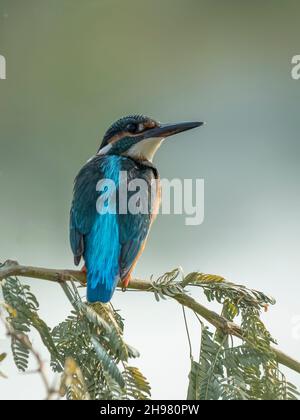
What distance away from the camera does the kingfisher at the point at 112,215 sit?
3.55 metres

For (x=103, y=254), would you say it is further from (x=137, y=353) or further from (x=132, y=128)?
(x=132, y=128)

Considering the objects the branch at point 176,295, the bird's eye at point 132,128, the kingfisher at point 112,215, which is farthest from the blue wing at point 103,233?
the bird's eye at point 132,128

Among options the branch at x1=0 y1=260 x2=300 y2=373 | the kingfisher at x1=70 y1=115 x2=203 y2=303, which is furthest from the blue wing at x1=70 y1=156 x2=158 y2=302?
the branch at x1=0 y1=260 x2=300 y2=373

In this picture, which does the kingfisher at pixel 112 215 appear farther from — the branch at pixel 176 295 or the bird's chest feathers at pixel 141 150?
the branch at pixel 176 295

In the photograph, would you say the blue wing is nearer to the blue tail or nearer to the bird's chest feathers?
the blue tail

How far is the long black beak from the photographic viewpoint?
4.48 meters

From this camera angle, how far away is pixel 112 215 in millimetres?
3793

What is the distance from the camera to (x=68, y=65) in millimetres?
6844

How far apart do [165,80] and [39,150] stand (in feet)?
3.53

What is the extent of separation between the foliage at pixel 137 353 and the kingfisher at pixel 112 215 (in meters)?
0.33

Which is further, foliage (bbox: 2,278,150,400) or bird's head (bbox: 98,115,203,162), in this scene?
bird's head (bbox: 98,115,203,162)

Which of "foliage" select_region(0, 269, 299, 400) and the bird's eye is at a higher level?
the bird's eye

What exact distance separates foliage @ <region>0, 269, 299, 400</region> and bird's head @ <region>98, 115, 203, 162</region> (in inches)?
59.2

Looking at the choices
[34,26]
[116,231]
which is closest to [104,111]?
[34,26]
